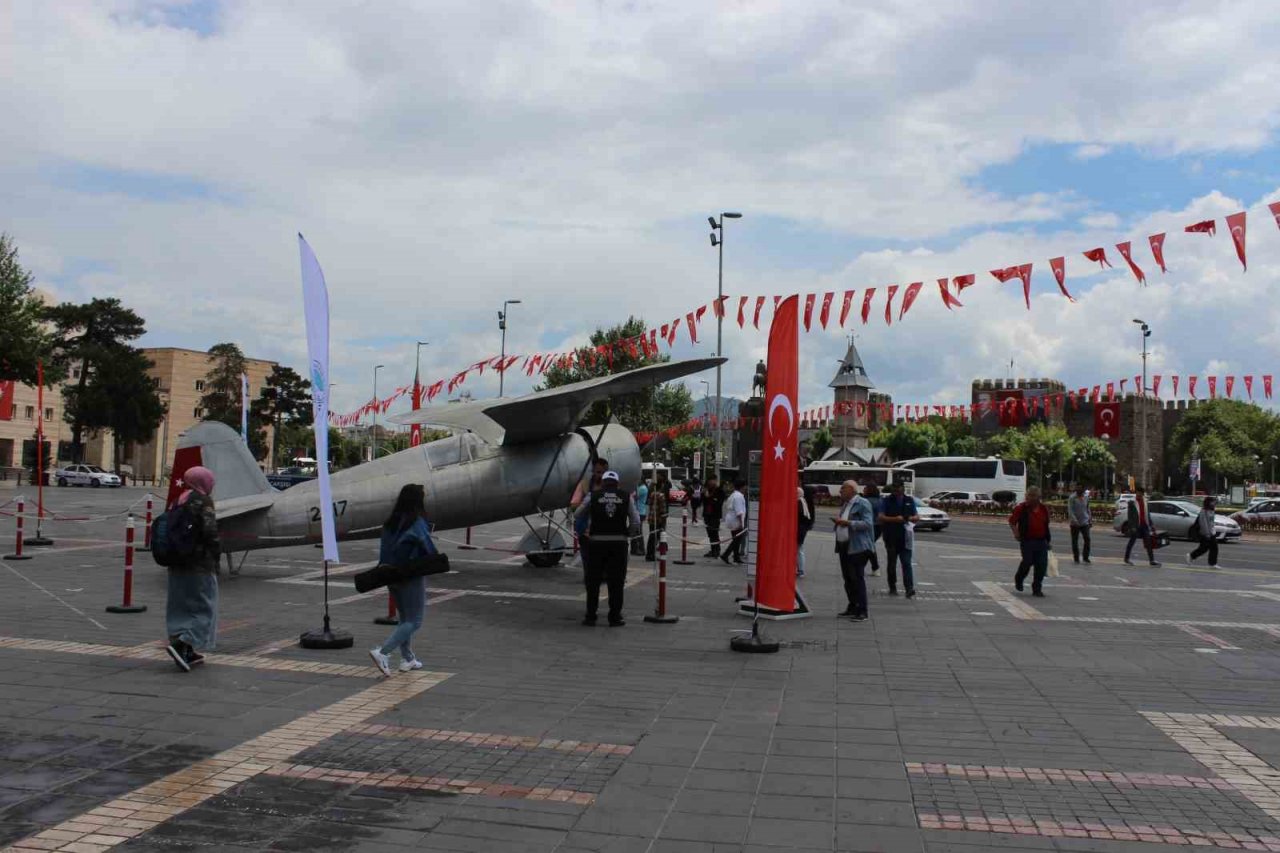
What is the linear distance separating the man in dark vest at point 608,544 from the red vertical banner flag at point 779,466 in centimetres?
198

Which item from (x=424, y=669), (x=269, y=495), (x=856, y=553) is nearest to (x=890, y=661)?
(x=856, y=553)

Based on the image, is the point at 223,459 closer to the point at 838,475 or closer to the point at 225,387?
the point at 838,475

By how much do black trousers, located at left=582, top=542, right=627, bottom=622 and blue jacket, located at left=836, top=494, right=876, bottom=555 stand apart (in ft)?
9.68

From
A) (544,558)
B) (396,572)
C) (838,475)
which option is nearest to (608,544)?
(396,572)

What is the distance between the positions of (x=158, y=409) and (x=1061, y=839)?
78970 millimetres

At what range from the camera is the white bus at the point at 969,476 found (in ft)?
204

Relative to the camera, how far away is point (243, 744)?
19.8 ft

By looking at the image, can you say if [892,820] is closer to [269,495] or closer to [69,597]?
[69,597]

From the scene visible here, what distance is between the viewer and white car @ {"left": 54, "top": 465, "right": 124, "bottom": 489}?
6075 cm

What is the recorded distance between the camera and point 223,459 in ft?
49.5

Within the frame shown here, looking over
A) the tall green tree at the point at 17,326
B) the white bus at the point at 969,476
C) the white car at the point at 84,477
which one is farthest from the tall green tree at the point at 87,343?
the white bus at the point at 969,476

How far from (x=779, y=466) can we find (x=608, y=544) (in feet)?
8.33

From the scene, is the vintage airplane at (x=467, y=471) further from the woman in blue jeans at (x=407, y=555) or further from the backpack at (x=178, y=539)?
the woman in blue jeans at (x=407, y=555)

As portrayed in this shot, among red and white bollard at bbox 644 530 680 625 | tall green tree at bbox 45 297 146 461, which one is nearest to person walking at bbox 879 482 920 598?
red and white bollard at bbox 644 530 680 625
